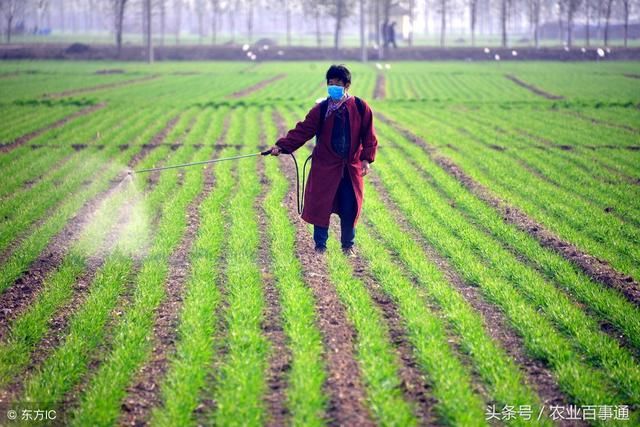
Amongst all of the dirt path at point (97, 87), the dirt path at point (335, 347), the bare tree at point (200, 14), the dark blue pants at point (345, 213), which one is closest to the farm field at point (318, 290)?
the dirt path at point (335, 347)

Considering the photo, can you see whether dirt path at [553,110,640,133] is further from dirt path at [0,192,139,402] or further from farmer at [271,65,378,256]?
dirt path at [0,192,139,402]

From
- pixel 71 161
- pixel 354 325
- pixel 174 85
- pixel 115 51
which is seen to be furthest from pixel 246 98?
pixel 115 51

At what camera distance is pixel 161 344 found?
6.04 meters

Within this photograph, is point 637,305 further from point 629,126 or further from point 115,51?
point 115,51

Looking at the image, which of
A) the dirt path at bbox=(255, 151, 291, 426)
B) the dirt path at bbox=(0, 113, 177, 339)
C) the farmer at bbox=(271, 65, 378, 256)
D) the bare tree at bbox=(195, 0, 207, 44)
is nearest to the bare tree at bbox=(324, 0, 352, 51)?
the bare tree at bbox=(195, 0, 207, 44)

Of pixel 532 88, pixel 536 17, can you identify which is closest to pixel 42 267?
pixel 532 88

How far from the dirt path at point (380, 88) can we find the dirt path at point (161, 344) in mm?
24351

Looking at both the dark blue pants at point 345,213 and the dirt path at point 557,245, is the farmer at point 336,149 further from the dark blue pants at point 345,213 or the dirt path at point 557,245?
the dirt path at point 557,245

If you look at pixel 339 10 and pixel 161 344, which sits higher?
pixel 339 10

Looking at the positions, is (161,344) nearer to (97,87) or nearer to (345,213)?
(345,213)

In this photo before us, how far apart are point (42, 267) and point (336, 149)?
12.3 feet

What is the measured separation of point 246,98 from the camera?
103ft

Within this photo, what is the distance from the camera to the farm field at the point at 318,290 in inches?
199

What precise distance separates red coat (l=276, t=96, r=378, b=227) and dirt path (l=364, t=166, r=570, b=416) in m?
1.34
